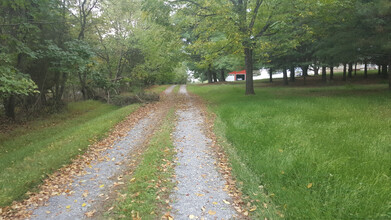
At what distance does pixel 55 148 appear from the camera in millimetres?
6992

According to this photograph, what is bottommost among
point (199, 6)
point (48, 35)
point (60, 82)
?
point (60, 82)

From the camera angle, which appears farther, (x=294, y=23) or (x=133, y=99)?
(x=133, y=99)

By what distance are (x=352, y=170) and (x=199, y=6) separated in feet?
40.9

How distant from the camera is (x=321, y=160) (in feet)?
14.6

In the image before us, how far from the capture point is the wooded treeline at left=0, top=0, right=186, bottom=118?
10.0m

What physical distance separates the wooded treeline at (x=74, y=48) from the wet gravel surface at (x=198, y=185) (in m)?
5.96

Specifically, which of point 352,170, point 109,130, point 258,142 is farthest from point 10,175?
point 352,170

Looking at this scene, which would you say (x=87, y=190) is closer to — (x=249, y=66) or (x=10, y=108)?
(x=10, y=108)

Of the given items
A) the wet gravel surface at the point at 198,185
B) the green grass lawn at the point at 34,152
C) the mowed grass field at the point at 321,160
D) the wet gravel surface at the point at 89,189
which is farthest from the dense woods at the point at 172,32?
Result: the wet gravel surface at the point at 198,185

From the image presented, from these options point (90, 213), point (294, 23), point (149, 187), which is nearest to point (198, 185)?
point (149, 187)

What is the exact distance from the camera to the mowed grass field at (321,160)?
129 inches

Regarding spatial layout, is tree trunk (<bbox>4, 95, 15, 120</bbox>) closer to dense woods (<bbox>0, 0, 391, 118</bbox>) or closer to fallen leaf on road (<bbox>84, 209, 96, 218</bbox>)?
dense woods (<bbox>0, 0, 391, 118</bbox>)

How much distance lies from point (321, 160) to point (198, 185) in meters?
2.52

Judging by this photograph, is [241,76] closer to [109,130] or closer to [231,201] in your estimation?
[109,130]
